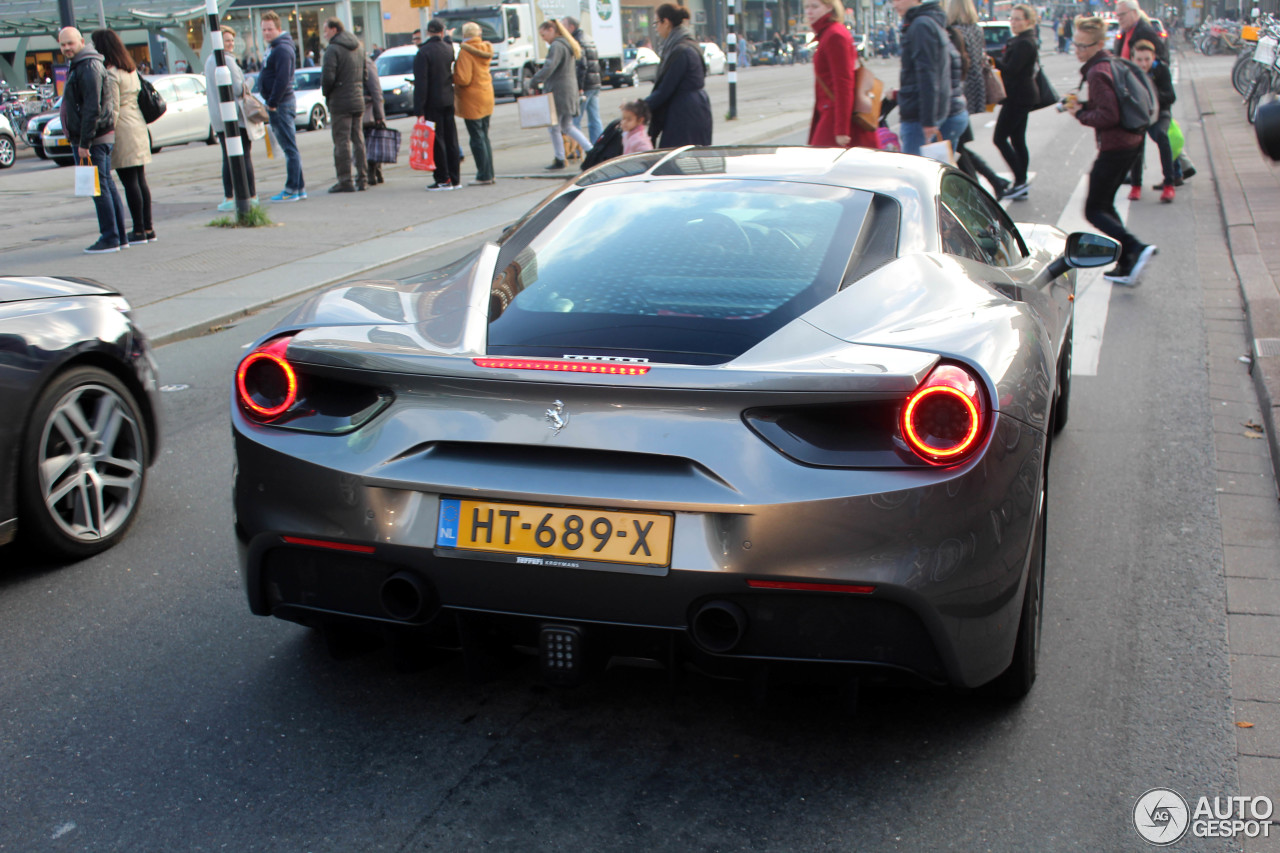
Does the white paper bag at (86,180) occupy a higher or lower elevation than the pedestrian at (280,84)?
lower

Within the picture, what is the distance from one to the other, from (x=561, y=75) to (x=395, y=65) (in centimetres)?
1739

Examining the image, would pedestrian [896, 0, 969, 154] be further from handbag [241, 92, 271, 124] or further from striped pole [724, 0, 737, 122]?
striped pole [724, 0, 737, 122]

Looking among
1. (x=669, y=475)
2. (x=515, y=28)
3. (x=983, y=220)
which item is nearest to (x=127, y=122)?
(x=983, y=220)

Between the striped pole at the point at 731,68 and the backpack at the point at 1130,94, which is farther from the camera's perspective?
the striped pole at the point at 731,68

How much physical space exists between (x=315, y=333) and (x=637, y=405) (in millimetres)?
889

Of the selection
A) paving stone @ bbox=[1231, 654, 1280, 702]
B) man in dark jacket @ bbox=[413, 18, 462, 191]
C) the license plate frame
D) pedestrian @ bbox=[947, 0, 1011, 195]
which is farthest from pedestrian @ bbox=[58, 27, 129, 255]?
paving stone @ bbox=[1231, 654, 1280, 702]

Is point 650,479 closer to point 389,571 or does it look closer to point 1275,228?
point 389,571

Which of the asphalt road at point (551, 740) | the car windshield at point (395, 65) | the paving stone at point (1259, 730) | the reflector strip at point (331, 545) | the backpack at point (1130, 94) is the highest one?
the car windshield at point (395, 65)

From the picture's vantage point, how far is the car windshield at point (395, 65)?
32156mm

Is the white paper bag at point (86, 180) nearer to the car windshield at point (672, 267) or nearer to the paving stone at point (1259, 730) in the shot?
the car windshield at point (672, 267)

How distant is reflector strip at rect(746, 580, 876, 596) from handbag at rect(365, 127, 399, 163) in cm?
1427

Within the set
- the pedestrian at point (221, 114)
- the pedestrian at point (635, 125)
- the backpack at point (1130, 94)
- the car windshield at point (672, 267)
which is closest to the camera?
the car windshield at point (672, 267)

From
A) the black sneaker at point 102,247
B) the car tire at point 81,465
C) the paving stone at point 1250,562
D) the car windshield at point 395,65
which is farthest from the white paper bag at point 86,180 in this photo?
the car windshield at point 395,65

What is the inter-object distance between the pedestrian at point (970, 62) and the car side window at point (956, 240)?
7.73m
